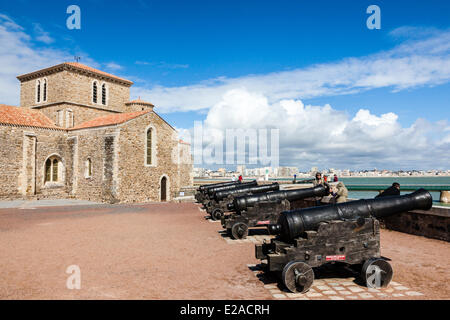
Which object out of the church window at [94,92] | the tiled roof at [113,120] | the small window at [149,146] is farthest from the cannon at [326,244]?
the church window at [94,92]

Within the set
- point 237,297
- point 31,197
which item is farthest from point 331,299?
point 31,197

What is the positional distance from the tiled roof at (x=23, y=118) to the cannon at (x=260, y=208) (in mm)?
18515

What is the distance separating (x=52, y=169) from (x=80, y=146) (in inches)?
110

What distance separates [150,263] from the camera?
567cm

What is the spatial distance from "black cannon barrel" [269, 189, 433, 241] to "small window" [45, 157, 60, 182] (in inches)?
862

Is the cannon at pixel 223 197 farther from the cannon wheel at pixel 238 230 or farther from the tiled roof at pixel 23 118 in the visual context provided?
the tiled roof at pixel 23 118

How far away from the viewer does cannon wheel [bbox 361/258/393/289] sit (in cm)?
420

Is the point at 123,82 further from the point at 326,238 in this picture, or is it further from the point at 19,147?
the point at 326,238

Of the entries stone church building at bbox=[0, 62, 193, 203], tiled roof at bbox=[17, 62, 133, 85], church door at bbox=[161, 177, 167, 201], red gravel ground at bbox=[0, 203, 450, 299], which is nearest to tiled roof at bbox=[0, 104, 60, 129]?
stone church building at bbox=[0, 62, 193, 203]

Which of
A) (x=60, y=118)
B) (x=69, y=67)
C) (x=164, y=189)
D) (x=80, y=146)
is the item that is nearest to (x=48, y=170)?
(x=80, y=146)

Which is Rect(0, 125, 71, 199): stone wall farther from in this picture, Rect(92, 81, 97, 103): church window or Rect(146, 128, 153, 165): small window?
Rect(146, 128, 153, 165): small window

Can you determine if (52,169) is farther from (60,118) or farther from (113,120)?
(113,120)

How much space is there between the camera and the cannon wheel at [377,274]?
13.8ft

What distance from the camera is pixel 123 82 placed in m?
27.8
